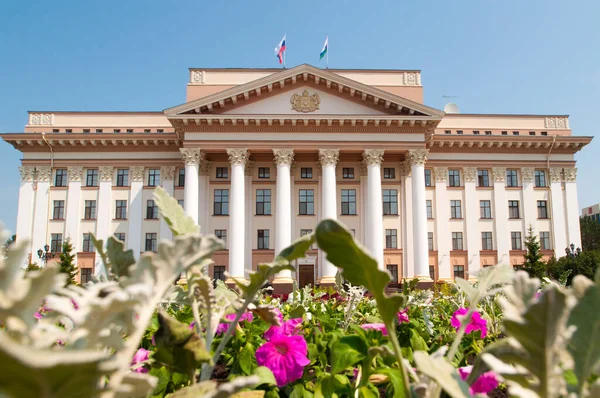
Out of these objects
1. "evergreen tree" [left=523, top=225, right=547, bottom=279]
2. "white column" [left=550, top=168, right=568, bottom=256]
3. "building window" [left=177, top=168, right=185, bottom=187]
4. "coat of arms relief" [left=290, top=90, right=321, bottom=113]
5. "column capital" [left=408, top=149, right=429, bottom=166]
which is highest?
"coat of arms relief" [left=290, top=90, right=321, bottom=113]

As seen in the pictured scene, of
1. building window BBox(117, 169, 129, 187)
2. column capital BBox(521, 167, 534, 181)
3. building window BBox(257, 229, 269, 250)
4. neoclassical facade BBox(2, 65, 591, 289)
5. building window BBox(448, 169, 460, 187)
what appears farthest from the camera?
column capital BBox(521, 167, 534, 181)

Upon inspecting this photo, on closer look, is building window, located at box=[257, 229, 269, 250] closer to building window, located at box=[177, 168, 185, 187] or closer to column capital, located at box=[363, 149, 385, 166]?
building window, located at box=[177, 168, 185, 187]

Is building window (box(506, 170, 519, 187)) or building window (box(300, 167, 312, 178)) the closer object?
building window (box(300, 167, 312, 178))

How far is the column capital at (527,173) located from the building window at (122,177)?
27.5 metres

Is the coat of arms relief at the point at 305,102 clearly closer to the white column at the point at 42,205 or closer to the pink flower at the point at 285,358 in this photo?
the white column at the point at 42,205

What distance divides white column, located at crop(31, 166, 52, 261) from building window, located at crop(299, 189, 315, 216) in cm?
1708

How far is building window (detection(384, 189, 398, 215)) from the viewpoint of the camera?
31734 millimetres

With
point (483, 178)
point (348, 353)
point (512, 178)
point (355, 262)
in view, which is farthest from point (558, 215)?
point (355, 262)

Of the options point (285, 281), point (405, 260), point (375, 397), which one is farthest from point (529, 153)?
point (375, 397)

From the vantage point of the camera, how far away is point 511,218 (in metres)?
33.0

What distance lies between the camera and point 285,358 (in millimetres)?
1517

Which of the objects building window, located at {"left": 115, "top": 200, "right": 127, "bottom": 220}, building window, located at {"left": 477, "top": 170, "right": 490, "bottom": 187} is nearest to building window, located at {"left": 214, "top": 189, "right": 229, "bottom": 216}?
building window, located at {"left": 115, "top": 200, "right": 127, "bottom": 220}

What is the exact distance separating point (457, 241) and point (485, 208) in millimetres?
3187

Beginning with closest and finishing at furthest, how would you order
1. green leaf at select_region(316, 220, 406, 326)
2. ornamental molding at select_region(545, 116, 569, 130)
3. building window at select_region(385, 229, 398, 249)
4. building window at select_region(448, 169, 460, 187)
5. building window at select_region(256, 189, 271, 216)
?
green leaf at select_region(316, 220, 406, 326), building window at select_region(256, 189, 271, 216), building window at select_region(385, 229, 398, 249), building window at select_region(448, 169, 460, 187), ornamental molding at select_region(545, 116, 569, 130)
